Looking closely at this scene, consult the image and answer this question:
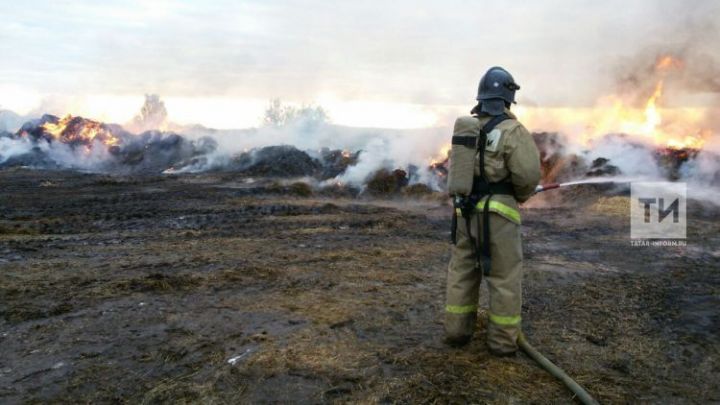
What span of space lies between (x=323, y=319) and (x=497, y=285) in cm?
177

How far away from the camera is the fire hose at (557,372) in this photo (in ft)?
10.6

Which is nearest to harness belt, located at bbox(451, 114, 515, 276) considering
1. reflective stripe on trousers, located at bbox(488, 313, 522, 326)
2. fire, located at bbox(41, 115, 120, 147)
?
reflective stripe on trousers, located at bbox(488, 313, 522, 326)

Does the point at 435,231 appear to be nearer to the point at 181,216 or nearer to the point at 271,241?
the point at 271,241

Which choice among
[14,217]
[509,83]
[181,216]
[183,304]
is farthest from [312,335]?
[14,217]

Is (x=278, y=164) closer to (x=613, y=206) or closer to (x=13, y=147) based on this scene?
(x=613, y=206)

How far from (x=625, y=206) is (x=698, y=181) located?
5.75m

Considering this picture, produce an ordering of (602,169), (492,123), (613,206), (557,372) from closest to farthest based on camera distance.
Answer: (557,372) → (492,123) → (613,206) → (602,169)

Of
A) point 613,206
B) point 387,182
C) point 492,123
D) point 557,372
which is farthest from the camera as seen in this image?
point 387,182

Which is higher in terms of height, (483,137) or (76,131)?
(76,131)

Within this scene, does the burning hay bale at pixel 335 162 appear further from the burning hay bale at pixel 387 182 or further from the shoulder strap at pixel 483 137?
the shoulder strap at pixel 483 137

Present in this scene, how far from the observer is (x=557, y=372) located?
3.56 metres

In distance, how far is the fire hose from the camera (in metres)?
3.24

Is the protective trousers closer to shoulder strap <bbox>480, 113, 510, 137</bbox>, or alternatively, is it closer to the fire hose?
the fire hose

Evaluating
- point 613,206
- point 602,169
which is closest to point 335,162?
point 602,169
